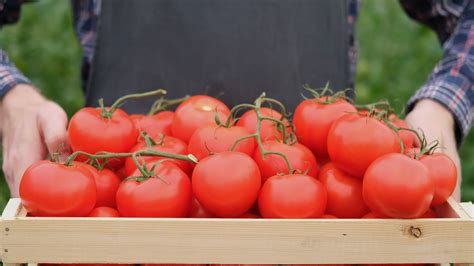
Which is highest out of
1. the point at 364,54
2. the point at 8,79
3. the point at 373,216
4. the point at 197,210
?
the point at 373,216

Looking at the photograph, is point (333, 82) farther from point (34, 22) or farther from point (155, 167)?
point (34, 22)

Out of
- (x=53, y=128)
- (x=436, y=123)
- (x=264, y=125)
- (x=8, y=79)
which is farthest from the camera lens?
(x=8, y=79)

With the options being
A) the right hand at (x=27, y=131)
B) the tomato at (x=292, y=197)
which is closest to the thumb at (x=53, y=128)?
the right hand at (x=27, y=131)

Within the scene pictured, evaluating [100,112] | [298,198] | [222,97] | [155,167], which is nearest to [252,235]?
[298,198]

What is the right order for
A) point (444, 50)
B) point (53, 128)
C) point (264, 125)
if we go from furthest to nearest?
point (444, 50), point (53, 128), point (264, 125)

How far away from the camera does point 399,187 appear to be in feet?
4.43

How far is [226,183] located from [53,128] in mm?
549

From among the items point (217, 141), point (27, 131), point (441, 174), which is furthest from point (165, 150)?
point (441, 174)

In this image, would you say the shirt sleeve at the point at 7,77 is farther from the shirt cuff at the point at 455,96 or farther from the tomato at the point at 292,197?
the shirt cuff at the point at 455,96

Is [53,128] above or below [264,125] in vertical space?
below

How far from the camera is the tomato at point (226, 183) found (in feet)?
4.60

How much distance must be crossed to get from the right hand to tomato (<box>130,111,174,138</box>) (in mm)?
171

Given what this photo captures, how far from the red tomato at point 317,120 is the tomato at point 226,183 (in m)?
0.22

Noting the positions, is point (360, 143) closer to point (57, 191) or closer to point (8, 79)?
point (57, 191)
